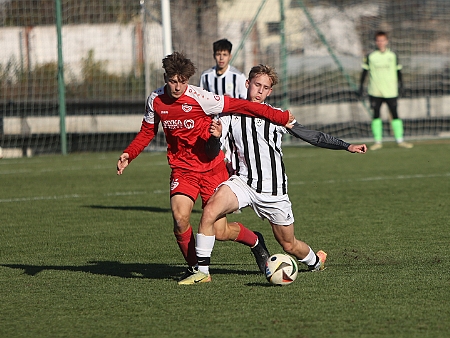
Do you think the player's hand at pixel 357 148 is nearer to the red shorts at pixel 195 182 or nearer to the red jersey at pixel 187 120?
the red jersey at pixel 187 120

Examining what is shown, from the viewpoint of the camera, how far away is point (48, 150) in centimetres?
1798

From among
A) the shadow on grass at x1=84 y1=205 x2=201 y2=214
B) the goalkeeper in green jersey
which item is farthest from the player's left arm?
the goalkeeper in green jersey

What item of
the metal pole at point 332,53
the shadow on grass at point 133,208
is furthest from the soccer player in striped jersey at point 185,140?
the metal pole at point 332,53

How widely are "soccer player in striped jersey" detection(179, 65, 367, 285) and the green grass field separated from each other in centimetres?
36

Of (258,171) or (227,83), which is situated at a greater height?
(227,83)

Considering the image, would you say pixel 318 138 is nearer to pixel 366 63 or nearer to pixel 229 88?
pixel 229 88

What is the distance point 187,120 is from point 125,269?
1.36 meters

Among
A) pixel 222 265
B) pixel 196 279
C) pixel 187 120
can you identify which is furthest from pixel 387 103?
pixel 196 279

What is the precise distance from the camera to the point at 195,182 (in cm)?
604

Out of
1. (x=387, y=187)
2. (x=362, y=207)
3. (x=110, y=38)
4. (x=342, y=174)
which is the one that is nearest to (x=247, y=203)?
(x=362, y=207)

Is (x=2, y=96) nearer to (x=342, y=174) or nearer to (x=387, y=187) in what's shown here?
(x=342, y=174)

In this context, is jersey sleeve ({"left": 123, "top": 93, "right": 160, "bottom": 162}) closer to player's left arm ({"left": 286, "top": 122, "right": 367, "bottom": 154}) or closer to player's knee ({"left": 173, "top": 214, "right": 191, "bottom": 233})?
player's knee ({"left": 173, "top": 214, "right": 191, "bottom": 233})

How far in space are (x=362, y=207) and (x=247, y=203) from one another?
404 centimetres

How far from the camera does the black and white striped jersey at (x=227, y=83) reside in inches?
387
